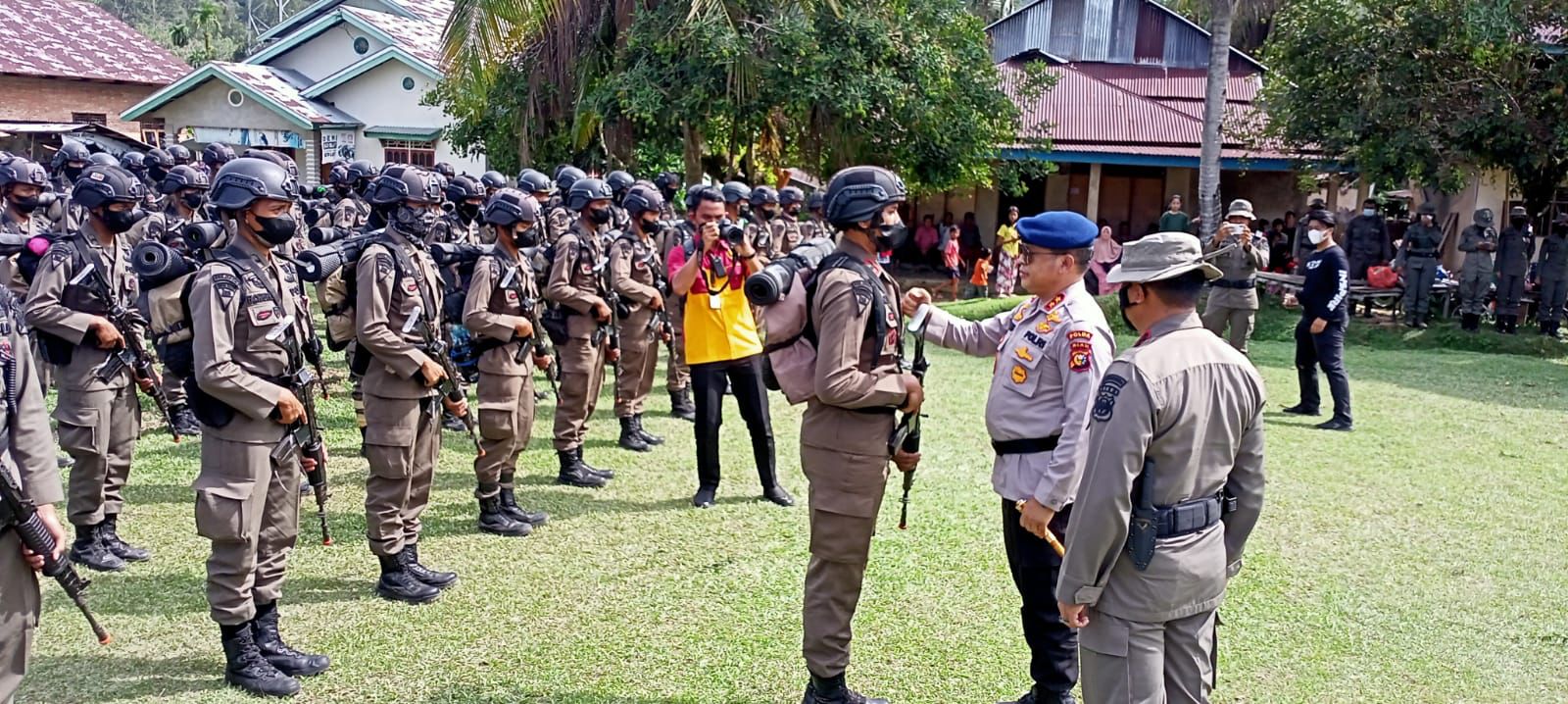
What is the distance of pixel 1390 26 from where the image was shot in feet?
52.1

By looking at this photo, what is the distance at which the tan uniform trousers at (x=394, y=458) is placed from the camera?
17.4 feet

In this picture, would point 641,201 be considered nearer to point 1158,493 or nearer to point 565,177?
point 565,177

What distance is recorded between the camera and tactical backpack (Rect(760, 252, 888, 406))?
420 cm

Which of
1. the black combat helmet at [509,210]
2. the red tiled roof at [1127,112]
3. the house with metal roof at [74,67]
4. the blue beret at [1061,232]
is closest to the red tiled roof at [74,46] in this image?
the house with metal roof at [74,67]

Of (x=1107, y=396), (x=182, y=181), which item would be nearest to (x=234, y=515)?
(x=1107, y=396)

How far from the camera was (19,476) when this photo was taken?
3283mm

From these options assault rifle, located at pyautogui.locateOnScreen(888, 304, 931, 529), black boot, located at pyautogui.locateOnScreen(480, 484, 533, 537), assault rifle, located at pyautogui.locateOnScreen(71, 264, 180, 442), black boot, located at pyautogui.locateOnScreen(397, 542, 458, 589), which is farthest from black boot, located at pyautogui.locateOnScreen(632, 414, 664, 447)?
assault rifle, located at pyautogui.locateOnScreen(888, 304, 931, 529)

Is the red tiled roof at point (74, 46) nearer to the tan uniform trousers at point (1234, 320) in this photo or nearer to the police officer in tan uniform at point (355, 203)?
the police officer in tan uniform at point (355, 203)

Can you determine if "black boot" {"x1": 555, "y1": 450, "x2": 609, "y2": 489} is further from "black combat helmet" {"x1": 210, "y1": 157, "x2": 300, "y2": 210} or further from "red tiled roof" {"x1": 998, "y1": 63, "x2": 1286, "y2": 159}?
"red tiled roof" {"x1": 998, "y1": 63, "x2": 1286, "y2": 159}

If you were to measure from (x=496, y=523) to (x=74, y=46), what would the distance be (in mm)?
31912

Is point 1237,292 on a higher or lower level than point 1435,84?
lower

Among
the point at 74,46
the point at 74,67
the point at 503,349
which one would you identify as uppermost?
the point at 74,46

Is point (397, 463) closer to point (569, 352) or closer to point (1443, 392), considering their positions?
point (569, 352)

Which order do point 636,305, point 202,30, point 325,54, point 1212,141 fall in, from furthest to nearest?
point 202,30 < point 325,54 < point 1212,141 < point 636,305
